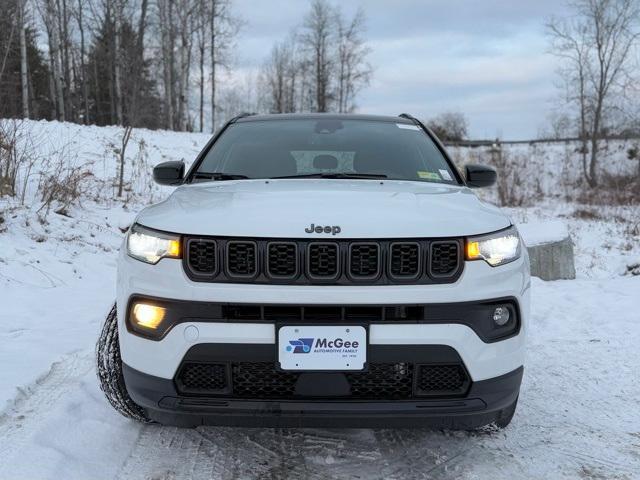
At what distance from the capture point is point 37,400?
108 inches

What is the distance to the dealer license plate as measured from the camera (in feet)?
6.18

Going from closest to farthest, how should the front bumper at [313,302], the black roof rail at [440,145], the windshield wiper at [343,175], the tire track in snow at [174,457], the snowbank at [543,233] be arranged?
the front bumper at [313,302] < the tire track in snow at [174,457] < the windshield wiper at [343,175] < the black roof rail at [440,145] < the snowbank at [543,233]

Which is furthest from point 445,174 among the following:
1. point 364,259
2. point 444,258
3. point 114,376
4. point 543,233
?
point 543,233

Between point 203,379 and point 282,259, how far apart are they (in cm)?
53

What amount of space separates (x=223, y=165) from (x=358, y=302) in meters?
1.64

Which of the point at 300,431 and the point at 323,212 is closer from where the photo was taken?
the point at 323,212

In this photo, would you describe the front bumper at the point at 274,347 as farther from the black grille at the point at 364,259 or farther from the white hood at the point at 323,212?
the white hood at the point at 323,212

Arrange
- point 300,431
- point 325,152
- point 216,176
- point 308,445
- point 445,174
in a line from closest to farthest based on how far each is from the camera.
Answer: point 308,445 < point 300,431 < point 216,176 < point 445,174 < point 325,152

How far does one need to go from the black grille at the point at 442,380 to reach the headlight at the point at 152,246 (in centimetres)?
99

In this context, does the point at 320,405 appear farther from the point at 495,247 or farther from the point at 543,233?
the point at 543,233

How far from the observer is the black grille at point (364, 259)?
192 centimetres

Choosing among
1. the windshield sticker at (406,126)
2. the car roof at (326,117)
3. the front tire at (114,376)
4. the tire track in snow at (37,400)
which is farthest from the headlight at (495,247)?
the tire track in snow at (37,400)

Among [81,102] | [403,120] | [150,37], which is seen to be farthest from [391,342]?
[81,102]

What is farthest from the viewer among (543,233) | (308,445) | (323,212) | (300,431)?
(543,233)
